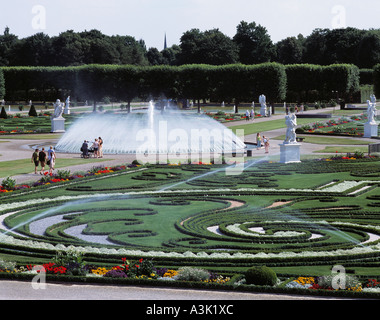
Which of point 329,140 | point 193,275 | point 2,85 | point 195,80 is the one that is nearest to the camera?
point 193,275

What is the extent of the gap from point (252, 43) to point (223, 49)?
1438 cm

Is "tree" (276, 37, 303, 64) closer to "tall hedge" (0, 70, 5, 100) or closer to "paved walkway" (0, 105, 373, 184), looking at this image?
"tall hedge" (0, 70, 5, 100)

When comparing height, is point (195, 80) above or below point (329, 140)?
above

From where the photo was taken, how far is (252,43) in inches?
5906

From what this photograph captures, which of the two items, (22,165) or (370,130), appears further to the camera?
(370,130)

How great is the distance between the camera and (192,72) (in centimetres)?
9962

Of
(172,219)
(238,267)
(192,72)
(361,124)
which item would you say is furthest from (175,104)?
(238,267)

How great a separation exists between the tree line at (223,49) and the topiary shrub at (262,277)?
123 m

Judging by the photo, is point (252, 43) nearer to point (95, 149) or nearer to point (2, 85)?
point (2, 85)

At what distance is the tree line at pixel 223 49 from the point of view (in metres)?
138

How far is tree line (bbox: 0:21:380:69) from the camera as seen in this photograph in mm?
138375

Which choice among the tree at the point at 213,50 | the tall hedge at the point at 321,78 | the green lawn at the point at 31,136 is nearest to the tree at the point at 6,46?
the tree at the point at 213,50

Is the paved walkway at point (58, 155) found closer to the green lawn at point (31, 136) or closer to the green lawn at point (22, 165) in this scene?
the green lawn at point (22, 165)

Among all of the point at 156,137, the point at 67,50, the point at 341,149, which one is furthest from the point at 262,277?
the point at 67,50
